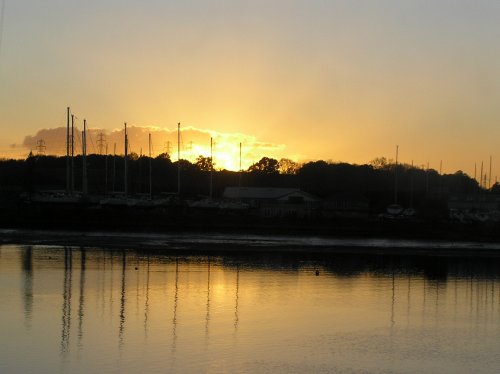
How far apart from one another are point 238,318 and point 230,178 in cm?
11896

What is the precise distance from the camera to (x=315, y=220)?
7856 cm

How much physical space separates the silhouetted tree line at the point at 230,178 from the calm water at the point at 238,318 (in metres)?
76.4

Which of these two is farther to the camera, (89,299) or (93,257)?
(93,257)

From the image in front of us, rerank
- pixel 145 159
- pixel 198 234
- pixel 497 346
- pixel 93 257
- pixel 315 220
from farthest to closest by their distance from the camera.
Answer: pixel 145 159
pixel 315 220
pixel 198 234
pixel 93 257
pixel 497 346

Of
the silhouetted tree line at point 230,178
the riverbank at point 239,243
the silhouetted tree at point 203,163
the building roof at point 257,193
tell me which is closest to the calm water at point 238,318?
the riverbank at point 239,243

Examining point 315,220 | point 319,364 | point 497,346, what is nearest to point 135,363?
point 319,364

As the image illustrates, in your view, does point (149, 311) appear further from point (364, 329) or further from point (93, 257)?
point (93, 257)

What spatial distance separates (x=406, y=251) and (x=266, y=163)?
111943 millimetres

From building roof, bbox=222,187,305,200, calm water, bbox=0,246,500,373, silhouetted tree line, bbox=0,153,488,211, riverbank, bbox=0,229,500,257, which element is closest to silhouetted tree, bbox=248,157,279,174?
silhouetted tree line, bbox=0,153,488,211

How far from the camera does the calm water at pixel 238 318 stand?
17.8 meters

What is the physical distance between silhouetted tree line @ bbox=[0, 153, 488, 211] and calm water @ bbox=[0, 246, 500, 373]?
251 ft

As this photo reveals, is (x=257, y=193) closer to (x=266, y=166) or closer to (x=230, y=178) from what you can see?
(x=230, y=178)

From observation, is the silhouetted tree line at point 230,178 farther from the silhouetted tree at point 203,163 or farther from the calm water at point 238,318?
the calm water at point 238,318

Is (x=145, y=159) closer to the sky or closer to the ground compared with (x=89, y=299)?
closer to the sky
